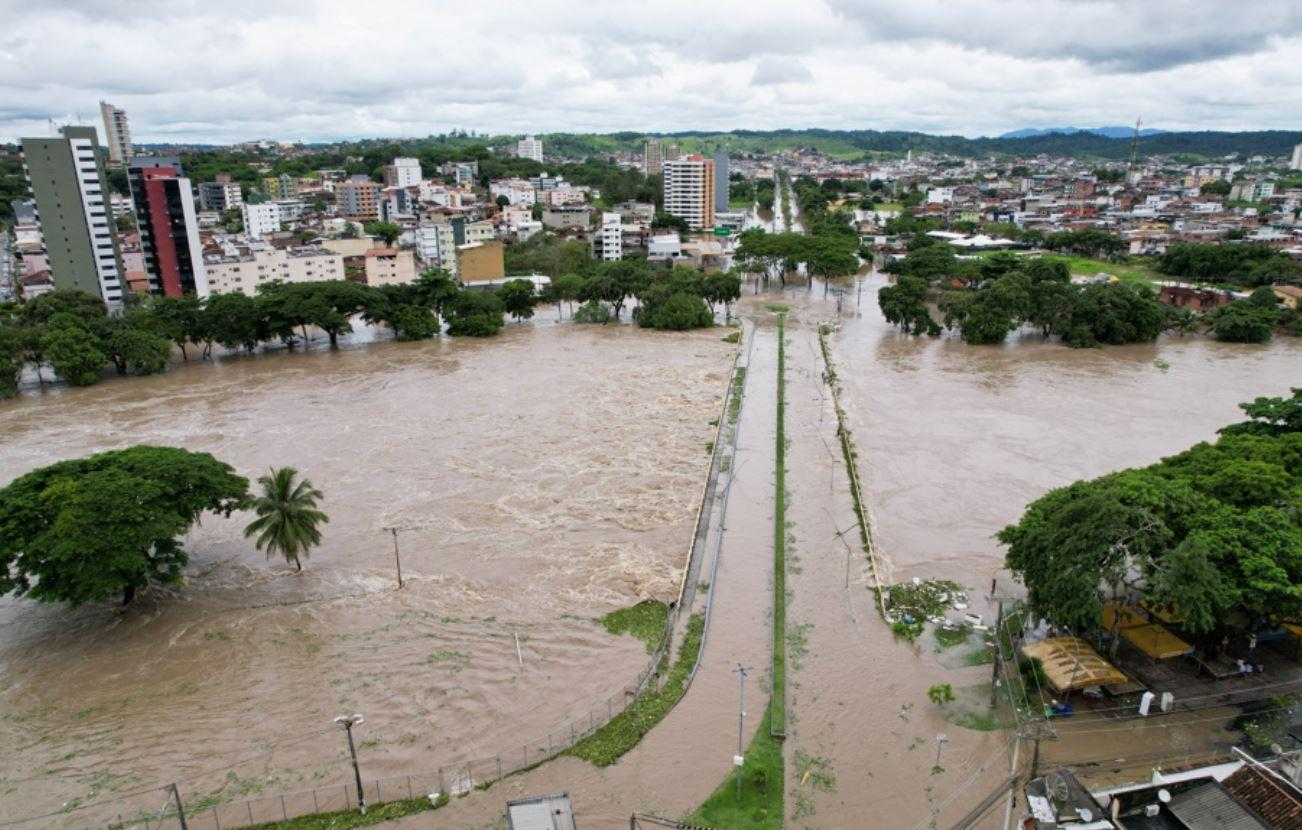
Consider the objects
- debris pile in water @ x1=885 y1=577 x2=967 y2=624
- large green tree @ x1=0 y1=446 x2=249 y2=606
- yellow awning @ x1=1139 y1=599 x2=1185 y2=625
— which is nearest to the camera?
yellow awning @ x1=1139 y1=599 x2=1185 y2=625

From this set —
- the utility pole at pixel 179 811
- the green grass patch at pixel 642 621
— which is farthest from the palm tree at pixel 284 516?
the green grass patch at pixel 642 621

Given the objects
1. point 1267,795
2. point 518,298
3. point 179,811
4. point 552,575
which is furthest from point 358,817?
point 518,298

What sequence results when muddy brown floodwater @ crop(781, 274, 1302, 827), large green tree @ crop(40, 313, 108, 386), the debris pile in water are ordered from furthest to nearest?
1. large green tree @ crop(40, 313, 108, 386)
2. the debris pile in water
3. muddy brown floodwater @ crop(781, 274, 1302, 827)

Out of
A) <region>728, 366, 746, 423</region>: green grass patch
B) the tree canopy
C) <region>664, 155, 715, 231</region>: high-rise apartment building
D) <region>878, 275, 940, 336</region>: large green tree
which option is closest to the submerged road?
the tree canopy

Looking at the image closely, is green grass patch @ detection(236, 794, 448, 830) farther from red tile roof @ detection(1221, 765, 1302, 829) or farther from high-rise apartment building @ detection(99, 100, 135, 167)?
high-rise apartment building @ detection(99, 100, 135, 167)

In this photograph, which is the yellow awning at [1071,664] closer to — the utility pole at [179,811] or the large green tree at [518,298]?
the utility pole at [179,811]
